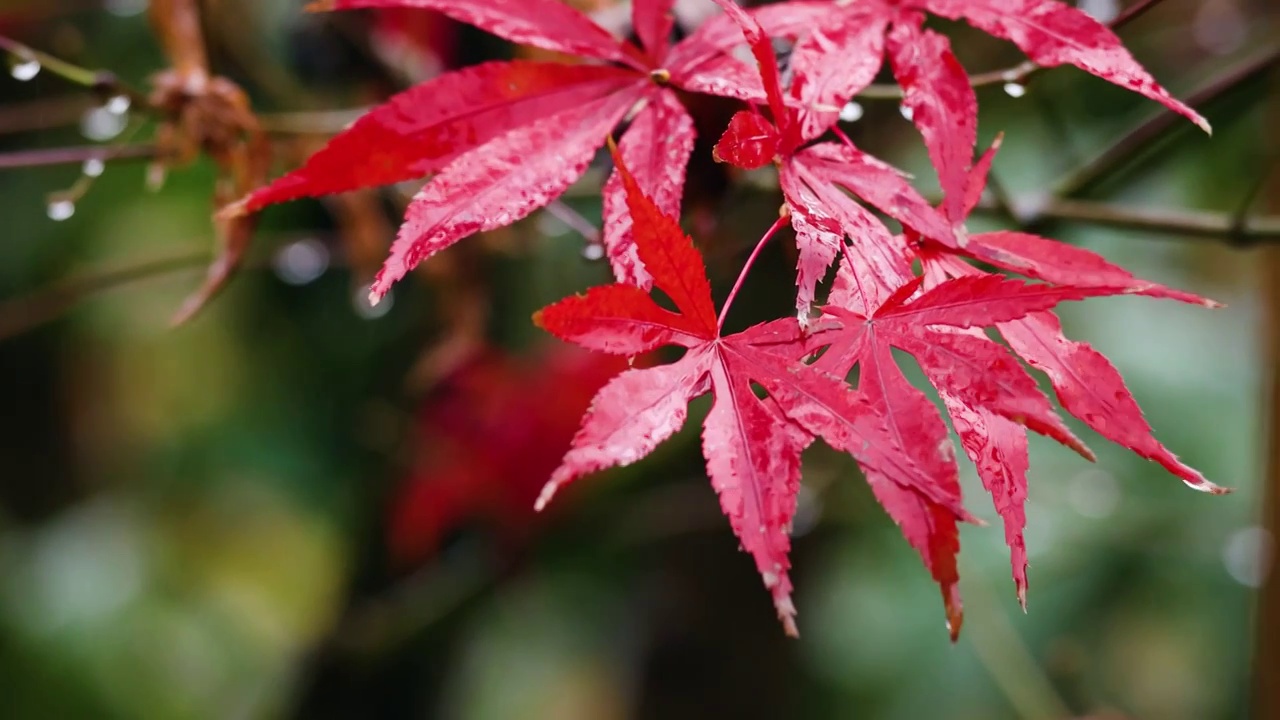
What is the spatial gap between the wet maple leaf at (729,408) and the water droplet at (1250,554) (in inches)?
19.7

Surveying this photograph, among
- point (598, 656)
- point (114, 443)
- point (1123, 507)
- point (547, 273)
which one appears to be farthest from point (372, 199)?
point (1123, 507)

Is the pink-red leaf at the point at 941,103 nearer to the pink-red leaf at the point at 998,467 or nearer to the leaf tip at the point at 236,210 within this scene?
the pink-red leaf at the point at 998,467

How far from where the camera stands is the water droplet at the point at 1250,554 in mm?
616

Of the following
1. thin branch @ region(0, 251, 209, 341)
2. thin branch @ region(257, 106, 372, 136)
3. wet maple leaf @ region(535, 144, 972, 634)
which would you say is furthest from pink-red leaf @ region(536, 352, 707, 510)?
thin branch @ region(0, 251, 209, 341)

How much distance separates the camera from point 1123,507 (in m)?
1.00

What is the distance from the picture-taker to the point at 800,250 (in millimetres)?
231

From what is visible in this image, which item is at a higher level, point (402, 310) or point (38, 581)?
point (402, 310)

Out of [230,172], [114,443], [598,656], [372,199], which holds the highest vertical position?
[230,172]

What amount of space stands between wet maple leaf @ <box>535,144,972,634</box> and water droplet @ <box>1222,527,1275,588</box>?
19.7 inches

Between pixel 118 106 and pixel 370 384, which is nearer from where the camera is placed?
pixel 118 106

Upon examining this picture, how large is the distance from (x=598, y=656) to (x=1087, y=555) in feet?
1.78

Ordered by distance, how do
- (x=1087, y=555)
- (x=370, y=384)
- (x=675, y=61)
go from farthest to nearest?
1. (x=370, y=384)
2. (x=1087, y=555)
3. (x=675, y=61)

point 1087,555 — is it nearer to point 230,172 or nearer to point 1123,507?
point 1123,507

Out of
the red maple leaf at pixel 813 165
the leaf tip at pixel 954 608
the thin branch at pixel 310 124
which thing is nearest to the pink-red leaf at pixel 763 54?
the red maple leaf at pixel 813 165
